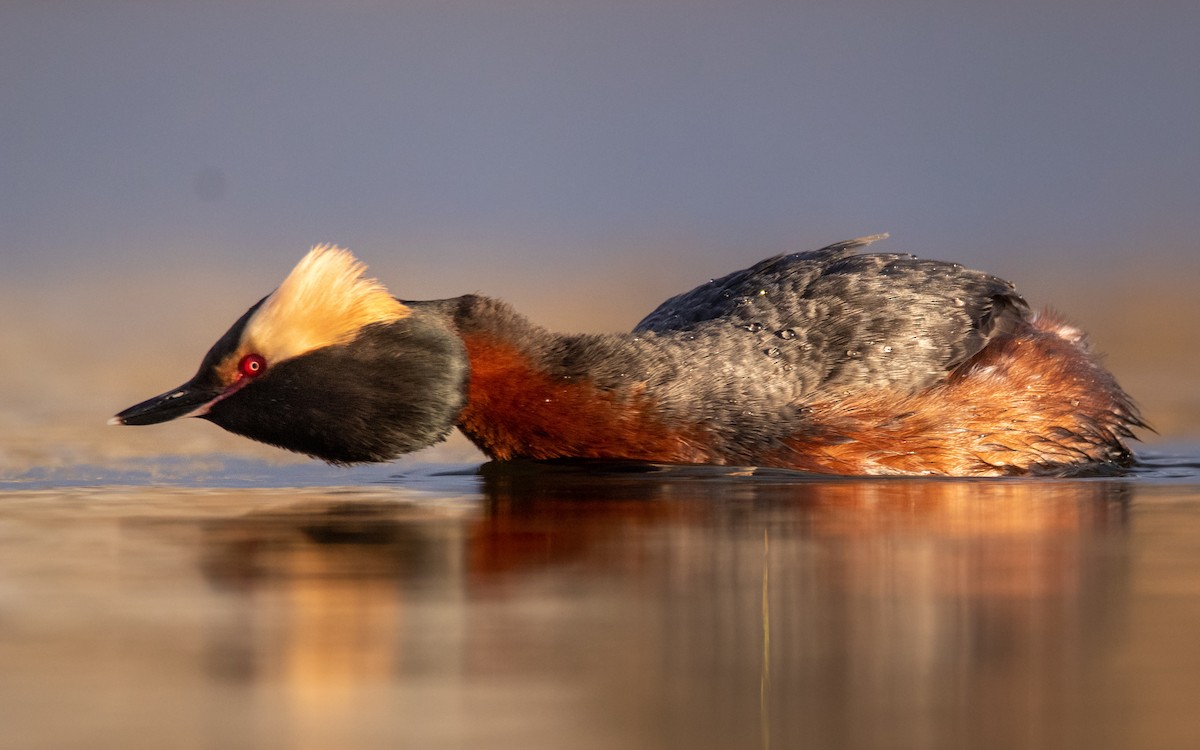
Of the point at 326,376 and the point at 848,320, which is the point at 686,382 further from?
the point at 326,376

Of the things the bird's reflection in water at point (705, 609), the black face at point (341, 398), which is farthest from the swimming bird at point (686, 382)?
the bird's reflection in water at point (705, 609)

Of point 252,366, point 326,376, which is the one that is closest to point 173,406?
point 252,366

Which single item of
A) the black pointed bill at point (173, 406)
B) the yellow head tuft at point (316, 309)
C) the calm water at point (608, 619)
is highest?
the yellow head tuft at point (316, 309)

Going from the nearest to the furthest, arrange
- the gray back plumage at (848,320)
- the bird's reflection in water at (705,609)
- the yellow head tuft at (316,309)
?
the bird's reflection in water at (705,609), the yellow head tuft at (316,309), the gray back plumage at (848,320)

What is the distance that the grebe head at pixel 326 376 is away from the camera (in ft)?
26.3

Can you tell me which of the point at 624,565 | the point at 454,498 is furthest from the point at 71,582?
the point at 454,498

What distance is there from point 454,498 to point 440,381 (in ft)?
2.39

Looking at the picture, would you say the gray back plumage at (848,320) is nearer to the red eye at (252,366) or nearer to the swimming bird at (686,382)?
the swimming bird at (686,382)

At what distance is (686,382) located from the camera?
8453 millimetres

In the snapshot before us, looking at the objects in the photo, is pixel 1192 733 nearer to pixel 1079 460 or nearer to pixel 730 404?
pixel 730 404

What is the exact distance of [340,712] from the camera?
397 centimetres

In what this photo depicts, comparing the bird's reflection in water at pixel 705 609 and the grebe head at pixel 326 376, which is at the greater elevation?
the grebe head at pixel 326 376

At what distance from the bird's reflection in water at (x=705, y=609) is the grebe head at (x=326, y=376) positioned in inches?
27.9

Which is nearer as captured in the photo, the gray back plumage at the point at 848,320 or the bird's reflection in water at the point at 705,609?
the bird's reflection in water at the point at 705,609
